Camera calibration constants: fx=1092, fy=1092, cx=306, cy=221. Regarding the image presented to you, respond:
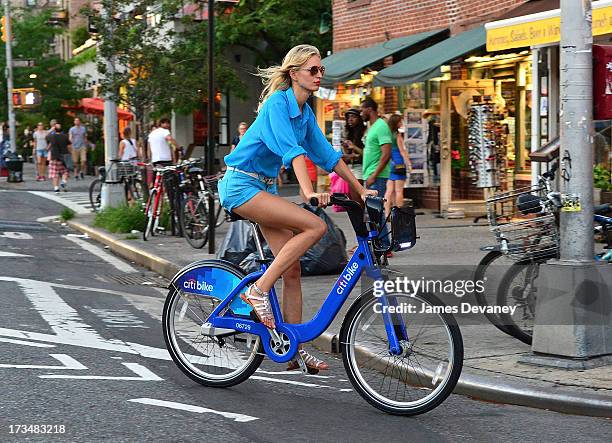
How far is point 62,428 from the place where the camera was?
5.39 m

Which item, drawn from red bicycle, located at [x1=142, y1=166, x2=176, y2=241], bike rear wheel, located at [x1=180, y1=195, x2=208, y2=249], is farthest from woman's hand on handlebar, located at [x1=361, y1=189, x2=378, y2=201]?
red bicycle, located at [x1=142, y1=166, x2=176, y2=241]

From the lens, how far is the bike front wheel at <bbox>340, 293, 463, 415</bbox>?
18.6ft

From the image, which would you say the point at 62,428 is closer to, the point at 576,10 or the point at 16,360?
the point at 16,360

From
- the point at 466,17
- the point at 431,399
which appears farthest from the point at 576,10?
the point at 466,17

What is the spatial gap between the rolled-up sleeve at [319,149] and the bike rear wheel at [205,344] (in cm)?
82

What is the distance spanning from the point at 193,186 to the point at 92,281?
3658 millimetres

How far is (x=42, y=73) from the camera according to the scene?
4491 cm

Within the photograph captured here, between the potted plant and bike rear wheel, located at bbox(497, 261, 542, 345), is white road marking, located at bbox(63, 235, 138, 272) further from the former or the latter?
bike rear wheel, located at bbox(497, 261, 542, 345)

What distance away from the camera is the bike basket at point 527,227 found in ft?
23.2

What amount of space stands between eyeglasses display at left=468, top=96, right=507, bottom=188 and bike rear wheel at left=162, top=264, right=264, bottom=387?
11.4m

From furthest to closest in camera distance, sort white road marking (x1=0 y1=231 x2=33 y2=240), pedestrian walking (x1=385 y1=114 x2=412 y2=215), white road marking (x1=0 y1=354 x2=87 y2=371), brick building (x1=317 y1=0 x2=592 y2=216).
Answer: white road marking (x1=0 y1=231 x2=33 y2=240)
brick building (x1=317 y1=0 x2=592 y2=216)
pedestrian walking (x1=385 y1=114 x2=412 y2=215)
white road marking (x1=0 y1=354 x2=87 y2=371)

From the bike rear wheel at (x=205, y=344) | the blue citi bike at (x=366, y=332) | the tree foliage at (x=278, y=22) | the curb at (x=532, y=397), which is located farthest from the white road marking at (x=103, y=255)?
the tree foliage at (x=278, y=22)

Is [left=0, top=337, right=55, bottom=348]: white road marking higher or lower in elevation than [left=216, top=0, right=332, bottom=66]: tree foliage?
lower

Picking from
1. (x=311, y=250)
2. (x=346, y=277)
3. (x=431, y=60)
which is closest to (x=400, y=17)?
(x=431, y=60)
